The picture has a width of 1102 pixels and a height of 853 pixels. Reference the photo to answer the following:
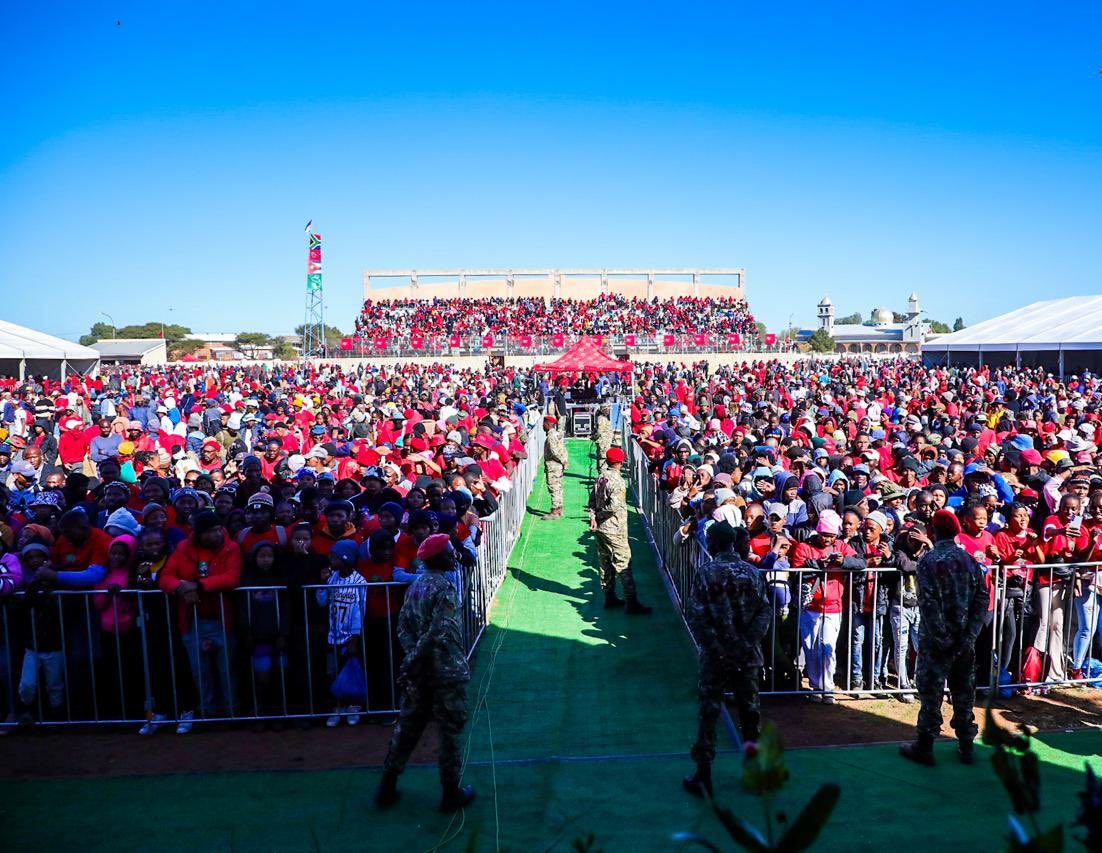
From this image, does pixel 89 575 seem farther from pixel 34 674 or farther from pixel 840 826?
pixel 840 826

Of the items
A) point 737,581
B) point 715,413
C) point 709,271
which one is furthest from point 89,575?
point 709,271

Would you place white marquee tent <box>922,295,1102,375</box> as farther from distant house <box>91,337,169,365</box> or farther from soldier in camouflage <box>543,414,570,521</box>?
distant house <box>91,337,169,365</box>

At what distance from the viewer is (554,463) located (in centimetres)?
1239

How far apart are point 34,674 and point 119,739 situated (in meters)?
0.75

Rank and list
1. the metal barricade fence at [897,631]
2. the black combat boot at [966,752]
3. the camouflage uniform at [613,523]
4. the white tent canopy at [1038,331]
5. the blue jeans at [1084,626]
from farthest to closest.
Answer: the white tent canopy at [1038,331] → the camouflage uniform at [613,523] → the blue jeans at [1084,626] → the metal barricade fence at [897,631] → the black combat boot at [966,752]

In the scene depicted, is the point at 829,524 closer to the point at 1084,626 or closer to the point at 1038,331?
the point at 1084,626

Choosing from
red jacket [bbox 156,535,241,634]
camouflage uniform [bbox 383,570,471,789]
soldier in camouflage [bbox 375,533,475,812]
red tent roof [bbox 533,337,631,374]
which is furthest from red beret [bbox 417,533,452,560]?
red tent roof [bbox 533,337,631,374]

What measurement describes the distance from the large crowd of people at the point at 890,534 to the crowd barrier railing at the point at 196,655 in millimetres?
2686

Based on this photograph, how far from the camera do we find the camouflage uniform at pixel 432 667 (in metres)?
4.31

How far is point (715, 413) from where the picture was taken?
1589cm

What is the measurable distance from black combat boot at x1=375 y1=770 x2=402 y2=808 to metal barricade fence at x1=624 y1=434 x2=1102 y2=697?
9.41 feet

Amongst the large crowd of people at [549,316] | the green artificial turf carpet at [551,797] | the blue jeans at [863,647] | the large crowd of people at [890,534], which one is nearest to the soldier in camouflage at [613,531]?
the large crowd of people at [890,534]

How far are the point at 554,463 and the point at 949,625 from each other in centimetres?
804

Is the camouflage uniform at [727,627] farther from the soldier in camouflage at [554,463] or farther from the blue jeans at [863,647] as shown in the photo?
the soldier in camouflage at [554,463]
